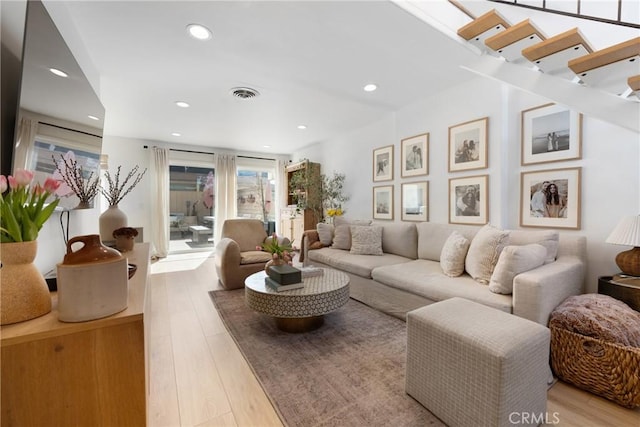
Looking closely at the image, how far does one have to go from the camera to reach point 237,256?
Result: 3.35 meters

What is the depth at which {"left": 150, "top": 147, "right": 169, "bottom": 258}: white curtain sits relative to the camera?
17.8ft

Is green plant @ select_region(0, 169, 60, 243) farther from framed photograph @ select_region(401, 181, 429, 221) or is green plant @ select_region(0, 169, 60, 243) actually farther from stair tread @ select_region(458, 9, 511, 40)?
framed photograph @ select_region(401, 181, 429, 221)

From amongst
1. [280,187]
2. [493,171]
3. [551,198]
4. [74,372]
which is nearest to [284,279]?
[74,372]

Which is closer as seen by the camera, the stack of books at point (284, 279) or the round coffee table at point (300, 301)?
the round coffee table at point (300, 301)

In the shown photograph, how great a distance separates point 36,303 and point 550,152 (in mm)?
3604

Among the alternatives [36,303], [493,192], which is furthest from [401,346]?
[36,303]

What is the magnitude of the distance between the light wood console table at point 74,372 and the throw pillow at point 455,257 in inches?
93.4

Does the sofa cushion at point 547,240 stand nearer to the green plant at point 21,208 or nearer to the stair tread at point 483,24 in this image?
the stair tread at point 483,24

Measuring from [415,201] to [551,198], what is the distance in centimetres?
144

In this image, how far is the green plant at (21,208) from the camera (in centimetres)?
79

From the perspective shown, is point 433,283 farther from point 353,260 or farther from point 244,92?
point 244,92

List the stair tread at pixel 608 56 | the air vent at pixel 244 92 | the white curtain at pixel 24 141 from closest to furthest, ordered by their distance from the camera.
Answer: the white curtain at pixel 24 141
the stair tread at pixel 608 56
the air vent at pixel 244 92

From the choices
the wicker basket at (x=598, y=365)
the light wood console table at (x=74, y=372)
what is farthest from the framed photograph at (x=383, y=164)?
the light wood console table at (x=74, y=372)

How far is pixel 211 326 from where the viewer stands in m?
2.40
